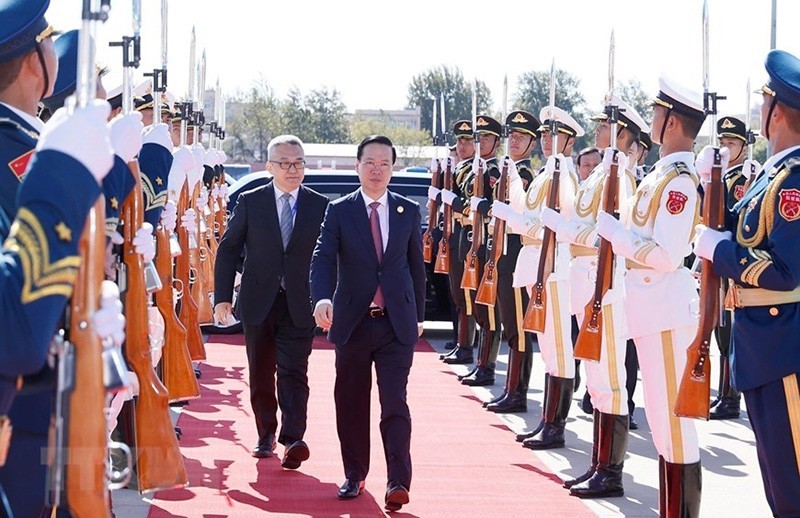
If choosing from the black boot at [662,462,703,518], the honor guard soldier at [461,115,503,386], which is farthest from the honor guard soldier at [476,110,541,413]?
the black boot at [662,462,703,518]

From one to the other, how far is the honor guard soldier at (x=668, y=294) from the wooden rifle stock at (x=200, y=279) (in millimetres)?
3508

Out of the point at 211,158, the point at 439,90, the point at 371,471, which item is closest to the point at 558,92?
the point at 439,90

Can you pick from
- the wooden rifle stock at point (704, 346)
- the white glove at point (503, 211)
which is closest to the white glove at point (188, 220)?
the white glove at point (503, 211)

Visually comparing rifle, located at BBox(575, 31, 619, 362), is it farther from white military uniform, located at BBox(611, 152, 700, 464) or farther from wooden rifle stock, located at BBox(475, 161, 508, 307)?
wooden rifle stock, located at BBox(475, 161, 508, 307)

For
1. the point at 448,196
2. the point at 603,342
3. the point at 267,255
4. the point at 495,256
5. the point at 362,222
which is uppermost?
the point at 448,196

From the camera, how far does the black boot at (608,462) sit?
692 cm

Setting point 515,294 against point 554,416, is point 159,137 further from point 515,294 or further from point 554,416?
point 515,294

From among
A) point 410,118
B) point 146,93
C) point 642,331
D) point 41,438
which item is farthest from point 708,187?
point 410,118

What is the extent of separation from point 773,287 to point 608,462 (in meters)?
2.56

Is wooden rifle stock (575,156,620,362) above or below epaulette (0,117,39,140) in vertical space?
below

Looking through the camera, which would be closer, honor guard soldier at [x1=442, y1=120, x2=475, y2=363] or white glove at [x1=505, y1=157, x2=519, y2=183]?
white glove at [x1=505, y1=157, x2=519, y2=183]

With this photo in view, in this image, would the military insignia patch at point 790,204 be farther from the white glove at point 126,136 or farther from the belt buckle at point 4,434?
the belt buckle at point 4,434

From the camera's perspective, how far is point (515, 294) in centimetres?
977

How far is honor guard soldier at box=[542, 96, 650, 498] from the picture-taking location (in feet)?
22.7
